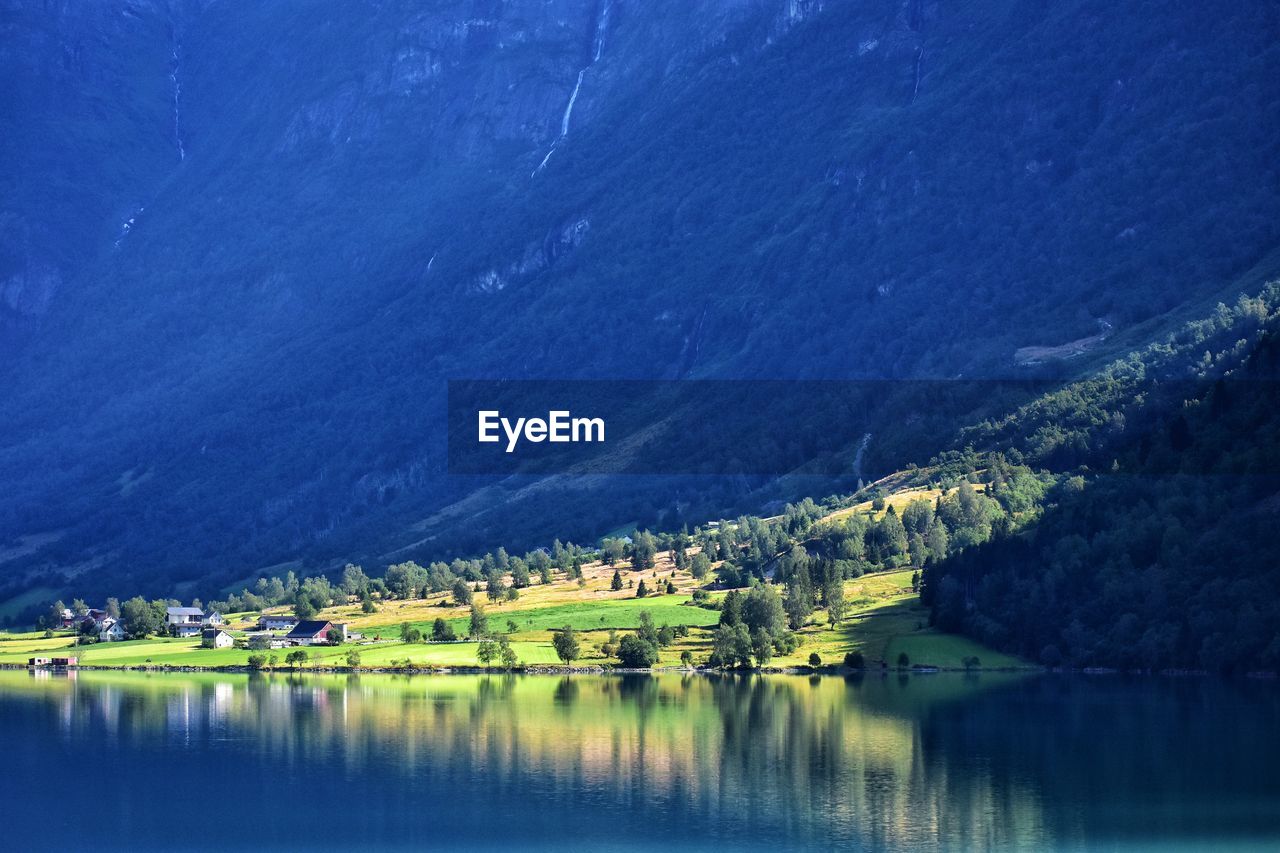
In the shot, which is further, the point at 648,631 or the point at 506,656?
the point at 648,631

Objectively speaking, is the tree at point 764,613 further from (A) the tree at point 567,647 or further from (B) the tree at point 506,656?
(B) the tree at point 506,656

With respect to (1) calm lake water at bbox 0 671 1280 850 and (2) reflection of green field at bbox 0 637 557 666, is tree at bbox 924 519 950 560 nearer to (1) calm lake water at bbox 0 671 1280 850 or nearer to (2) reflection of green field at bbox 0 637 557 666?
(2) reflection of green field at bbox 0 637 557 666

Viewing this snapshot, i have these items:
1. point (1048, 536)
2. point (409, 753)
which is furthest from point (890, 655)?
point (409, 753)

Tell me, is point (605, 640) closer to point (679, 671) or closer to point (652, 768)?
point (679, 671)

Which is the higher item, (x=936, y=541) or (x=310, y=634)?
(x=936, y=541)

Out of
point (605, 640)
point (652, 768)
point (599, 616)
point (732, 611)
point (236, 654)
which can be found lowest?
point (652, 768)

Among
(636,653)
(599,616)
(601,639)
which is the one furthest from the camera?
(599,616)

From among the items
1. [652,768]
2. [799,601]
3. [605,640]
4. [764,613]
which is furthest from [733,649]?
[652,768]
